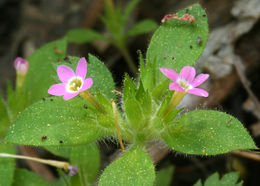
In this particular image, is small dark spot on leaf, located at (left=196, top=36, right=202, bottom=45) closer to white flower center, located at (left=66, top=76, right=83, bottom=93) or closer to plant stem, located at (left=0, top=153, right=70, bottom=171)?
white flower center, located at (left=66, top=76, right=83, bottom=93)

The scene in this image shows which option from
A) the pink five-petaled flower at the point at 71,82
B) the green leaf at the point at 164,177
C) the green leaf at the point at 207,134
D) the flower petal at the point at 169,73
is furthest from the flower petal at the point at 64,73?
the green leaf at the point at 164,177

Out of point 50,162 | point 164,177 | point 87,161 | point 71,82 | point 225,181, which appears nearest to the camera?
point 71,82

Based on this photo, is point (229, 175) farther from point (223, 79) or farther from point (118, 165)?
point (223, 79)

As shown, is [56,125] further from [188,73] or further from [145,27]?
[145,27]

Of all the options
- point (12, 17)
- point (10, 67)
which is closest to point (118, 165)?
point (10, 67)

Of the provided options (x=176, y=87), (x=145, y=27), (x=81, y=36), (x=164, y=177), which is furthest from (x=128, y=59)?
(x=176, y=87)

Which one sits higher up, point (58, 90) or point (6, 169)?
point (58, 90)

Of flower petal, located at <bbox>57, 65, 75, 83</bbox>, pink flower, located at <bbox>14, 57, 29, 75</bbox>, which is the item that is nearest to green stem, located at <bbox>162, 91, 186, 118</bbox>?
flower petal, located at <bbox>57, 65, 75, 83</bbox>
